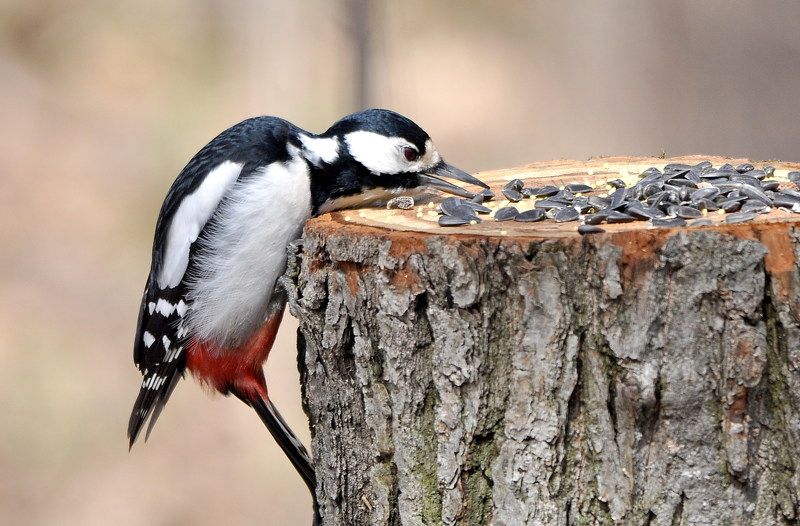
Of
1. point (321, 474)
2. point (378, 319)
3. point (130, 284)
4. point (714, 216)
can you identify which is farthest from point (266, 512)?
point (714, 216)

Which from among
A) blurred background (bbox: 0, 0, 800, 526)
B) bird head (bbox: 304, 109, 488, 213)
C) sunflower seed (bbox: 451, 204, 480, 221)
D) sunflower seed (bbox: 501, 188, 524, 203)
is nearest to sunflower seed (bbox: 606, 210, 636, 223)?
sunflower seed (bbox: 451, 204, 480, 221)

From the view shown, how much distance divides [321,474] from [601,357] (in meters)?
0.75

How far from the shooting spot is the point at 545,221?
1975 millimetres

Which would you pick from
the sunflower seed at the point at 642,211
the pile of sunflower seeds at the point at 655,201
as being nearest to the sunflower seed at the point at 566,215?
the pile of sunflower seeds at the point at 655,201

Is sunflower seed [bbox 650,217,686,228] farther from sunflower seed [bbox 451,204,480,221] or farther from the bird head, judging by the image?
the bird head

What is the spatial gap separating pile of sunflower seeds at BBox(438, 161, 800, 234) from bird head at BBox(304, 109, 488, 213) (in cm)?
21

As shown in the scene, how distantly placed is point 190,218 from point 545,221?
103 centimetres

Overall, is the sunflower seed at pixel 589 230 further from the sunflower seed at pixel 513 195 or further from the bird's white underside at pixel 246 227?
the bird's white underside at pixel 246 227

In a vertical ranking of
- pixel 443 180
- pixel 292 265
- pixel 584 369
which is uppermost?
pixel 443 180

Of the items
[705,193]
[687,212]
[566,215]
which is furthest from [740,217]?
[566,215]

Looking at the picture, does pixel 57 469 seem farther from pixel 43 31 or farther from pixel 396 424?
pixel 396 424

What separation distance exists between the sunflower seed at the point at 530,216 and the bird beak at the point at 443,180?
40 cm

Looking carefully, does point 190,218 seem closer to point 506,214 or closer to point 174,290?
point 174,290

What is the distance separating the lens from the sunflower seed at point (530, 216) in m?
1.98
